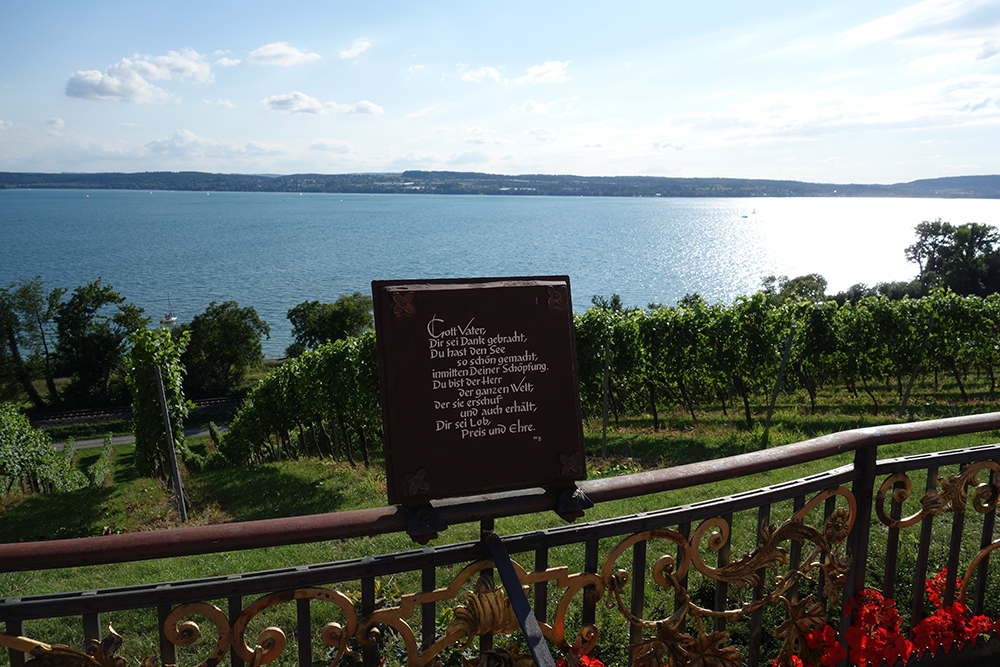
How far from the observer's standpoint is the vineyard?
17156mm

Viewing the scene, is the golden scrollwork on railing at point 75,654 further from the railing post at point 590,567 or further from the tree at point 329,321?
the tree at point 329,321

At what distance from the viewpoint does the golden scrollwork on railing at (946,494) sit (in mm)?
2566

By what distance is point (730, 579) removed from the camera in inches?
92.7

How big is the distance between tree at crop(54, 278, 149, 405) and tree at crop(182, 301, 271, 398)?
513 cm

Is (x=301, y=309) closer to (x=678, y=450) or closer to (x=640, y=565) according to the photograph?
(x=678, y=450)

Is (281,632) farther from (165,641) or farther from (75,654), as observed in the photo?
(75,654)

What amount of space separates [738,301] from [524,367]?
59.0ft

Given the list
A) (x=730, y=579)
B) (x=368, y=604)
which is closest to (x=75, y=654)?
(x=368, y=604)

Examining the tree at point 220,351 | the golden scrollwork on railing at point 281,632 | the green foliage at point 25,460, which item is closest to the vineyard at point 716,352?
the green foliage at point 25,460

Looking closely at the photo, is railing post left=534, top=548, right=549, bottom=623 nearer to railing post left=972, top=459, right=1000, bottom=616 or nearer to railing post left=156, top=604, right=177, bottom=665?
railing post left=156, top=604, right=177, bottom=665

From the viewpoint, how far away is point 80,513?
12.1 meters

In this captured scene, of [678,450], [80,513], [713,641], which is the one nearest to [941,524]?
[713,641]

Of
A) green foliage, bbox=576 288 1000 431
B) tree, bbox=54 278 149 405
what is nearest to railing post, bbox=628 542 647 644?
green foliage, bbox=576 288 1000 431

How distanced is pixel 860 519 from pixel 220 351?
5971 centimetres
